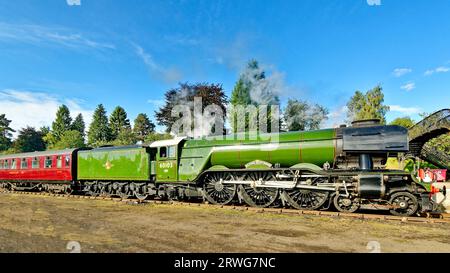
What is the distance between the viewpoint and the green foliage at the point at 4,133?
91250 millimetres

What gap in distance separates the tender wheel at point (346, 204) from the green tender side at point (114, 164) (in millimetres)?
10069

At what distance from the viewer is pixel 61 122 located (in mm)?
98938

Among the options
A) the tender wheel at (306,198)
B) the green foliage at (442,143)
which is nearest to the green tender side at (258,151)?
the tender wheel at (306,198)

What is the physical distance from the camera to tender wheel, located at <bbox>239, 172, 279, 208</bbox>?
43.8ft

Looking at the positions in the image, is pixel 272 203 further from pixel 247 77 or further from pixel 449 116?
pixel 247 77

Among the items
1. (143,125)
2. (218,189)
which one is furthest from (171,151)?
(143,125)

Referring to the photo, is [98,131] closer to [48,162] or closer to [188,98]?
[188,98]

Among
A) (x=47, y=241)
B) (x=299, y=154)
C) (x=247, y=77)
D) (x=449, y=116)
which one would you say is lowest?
(x=47, y=241)

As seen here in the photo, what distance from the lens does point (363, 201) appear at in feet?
38.4

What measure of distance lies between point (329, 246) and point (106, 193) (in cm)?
1626

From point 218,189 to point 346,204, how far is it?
563cm

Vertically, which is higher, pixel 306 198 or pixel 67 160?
pixel 67 160

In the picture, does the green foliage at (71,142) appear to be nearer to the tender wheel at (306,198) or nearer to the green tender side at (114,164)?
the green tender side at (114,164)
